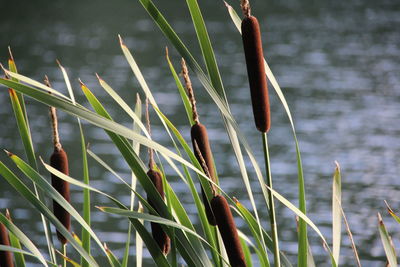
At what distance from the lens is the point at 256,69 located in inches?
37.1

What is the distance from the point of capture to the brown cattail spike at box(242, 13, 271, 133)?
933mm

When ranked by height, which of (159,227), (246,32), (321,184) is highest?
(246,32)

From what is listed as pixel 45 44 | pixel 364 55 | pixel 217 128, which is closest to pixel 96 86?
pixel 217 128

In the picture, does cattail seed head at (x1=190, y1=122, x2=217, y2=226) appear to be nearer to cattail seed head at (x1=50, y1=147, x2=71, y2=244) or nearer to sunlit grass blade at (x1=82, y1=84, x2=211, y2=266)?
sunlit grass blade at (x1=82, y1=84, x2=211, y2=266)

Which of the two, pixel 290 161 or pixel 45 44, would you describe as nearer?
pixel 290 161

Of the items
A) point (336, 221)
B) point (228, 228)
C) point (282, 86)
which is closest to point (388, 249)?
point (336, 221)

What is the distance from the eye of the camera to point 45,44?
12297mm

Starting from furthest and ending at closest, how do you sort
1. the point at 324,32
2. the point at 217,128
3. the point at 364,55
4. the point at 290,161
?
the point at 324,32 < the point at 364,55 < the point at 217,128 < the point at 290,161

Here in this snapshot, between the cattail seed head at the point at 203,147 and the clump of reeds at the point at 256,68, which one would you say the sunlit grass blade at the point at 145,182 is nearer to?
the cattail seed head at the point at 203,147

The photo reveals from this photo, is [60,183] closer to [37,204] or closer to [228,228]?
[37,204]

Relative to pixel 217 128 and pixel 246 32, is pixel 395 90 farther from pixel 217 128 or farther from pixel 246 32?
pixel 246 32

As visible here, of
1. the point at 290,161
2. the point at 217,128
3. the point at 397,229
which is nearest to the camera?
the point at 397,229

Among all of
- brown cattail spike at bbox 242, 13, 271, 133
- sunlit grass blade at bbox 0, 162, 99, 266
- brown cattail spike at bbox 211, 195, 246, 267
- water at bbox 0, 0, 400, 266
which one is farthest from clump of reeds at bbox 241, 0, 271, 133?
water at bbox 0, 0, 400, 266

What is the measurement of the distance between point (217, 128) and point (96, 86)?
6.92 ft
